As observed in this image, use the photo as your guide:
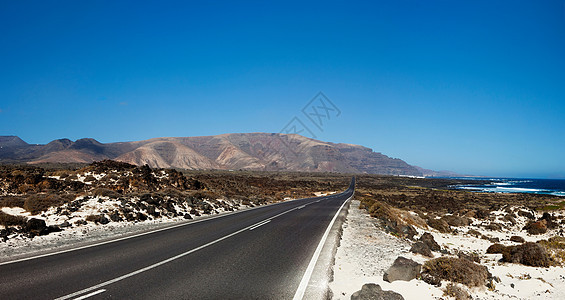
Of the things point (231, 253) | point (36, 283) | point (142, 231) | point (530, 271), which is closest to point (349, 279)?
point (231, 253)

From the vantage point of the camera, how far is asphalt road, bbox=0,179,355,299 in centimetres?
564

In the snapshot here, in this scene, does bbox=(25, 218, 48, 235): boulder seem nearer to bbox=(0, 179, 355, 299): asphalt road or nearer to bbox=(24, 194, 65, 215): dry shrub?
bbox=(0, 179, 355, 299): asphalt road

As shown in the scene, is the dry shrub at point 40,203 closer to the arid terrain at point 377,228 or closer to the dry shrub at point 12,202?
the arid terrain at point 377,228

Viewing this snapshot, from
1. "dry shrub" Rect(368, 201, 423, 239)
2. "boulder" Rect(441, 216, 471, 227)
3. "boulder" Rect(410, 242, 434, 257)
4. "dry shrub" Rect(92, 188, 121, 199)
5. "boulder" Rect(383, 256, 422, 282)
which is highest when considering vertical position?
"dry shrub" Rect(92, 188, 121, 199)

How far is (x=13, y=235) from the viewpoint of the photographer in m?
10.7

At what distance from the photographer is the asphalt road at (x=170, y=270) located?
5.64 m

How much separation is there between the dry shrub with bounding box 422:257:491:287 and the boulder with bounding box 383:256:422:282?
0.22 meters

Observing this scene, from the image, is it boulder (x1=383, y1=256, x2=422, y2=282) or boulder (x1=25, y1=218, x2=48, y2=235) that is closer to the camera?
boulder (x1=383, y1=256, x2=422, y2=282)

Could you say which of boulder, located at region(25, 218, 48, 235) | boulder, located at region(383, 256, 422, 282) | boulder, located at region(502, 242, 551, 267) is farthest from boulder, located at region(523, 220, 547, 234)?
boulder, located at region(25, 218, 48, 235)

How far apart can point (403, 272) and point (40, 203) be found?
17.5m

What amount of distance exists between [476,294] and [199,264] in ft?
20.7

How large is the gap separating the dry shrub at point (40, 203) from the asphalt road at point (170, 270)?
7631 mm

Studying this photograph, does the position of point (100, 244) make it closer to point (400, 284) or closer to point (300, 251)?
point (300, 251)

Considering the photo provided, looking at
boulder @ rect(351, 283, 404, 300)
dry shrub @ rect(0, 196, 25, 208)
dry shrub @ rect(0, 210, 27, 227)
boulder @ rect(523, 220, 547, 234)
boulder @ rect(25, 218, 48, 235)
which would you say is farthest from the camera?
boulder @ rect(523, 220, 547, 234)
